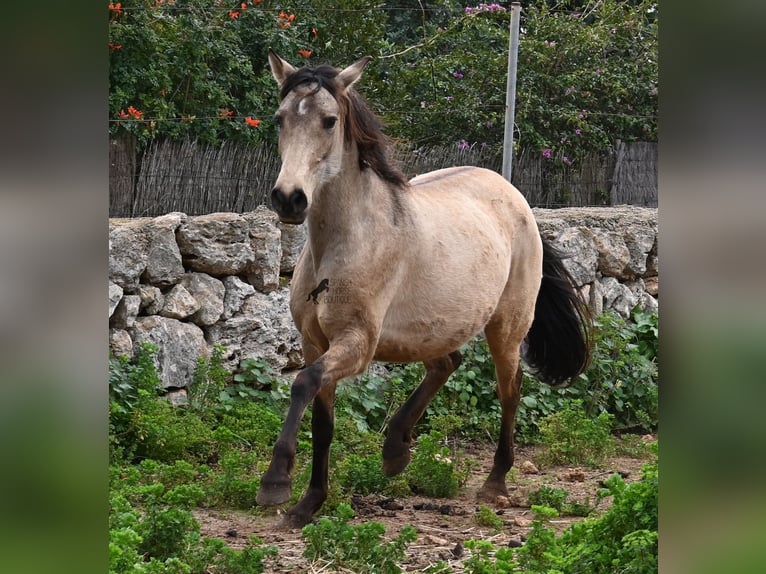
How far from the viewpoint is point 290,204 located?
3.38 metres

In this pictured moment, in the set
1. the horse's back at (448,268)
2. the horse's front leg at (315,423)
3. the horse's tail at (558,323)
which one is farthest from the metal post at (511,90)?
the horse's front leg at (315,423)

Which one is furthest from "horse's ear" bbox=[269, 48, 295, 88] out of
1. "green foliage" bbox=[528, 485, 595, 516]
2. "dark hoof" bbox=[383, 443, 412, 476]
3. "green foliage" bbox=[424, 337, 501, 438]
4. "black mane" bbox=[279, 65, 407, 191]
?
"green foliage" bbox=[424, 337, 501, 438]

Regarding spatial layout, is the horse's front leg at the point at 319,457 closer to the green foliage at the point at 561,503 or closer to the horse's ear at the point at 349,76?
the green foliage at the point at 561,503

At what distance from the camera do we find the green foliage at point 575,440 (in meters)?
5.91

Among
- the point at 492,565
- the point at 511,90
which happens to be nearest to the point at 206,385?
the point at 492,565

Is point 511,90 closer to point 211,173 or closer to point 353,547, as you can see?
point 211,173

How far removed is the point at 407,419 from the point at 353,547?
152cm

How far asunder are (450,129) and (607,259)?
1756 mm

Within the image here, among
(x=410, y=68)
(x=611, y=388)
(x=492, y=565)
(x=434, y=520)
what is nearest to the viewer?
(x=492, y=565)

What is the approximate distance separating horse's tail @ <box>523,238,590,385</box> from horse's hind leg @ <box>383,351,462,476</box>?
883 mm

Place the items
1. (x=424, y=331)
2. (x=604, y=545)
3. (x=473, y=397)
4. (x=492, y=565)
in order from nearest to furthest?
1. (x=604, y=545)
2. (x=492, y=565)
3. (x=424, y=331)
4. (x=473, y=397)

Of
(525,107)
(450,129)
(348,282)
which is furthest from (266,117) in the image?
(348,282)

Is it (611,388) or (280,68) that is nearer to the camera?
(280,68)

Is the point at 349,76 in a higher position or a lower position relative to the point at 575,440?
higher
